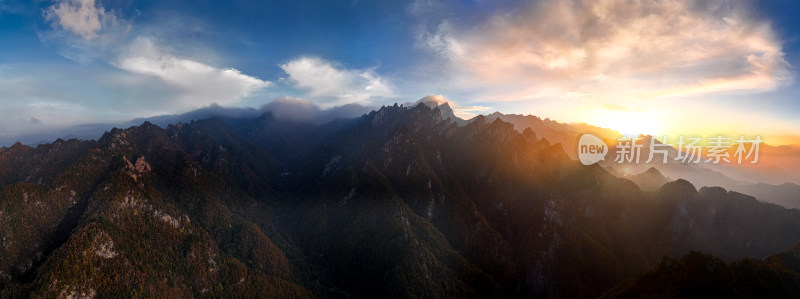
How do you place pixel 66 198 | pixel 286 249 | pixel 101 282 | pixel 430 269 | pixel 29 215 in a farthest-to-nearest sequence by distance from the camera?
pixel 286 249
pixel 430 269
pixel 66 198
pixel 29 215
pixel 101 282

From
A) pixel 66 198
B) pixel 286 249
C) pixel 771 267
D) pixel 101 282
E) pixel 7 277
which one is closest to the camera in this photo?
pixel 771 267

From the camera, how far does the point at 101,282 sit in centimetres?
11094

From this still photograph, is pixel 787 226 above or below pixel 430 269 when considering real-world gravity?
above

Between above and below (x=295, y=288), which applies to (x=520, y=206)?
above

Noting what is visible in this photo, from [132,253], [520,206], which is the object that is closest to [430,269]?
[520,206]

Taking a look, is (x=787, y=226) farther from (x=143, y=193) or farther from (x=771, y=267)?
(x=143, y=193)

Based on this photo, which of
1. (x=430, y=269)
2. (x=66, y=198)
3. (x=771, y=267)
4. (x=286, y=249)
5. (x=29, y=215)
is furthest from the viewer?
(x=286, y=249)

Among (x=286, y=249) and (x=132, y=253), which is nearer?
(x=132, y=253)

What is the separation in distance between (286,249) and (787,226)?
261497 millimetres

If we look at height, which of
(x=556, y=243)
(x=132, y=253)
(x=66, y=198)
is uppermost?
(x=66, y=198)

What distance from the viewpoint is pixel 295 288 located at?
149000 mm

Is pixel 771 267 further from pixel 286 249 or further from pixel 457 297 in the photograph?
pixel 286 249

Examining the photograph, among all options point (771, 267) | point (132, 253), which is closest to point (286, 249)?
point (132, 253)

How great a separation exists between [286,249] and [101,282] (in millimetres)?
88439
